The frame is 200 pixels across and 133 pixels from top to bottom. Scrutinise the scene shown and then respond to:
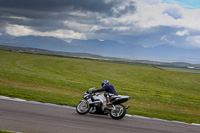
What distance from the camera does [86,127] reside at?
1060 centimetres

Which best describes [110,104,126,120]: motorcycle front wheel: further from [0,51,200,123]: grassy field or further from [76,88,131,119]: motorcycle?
[0,51,200,123]: grassy field

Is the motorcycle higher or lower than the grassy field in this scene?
higher

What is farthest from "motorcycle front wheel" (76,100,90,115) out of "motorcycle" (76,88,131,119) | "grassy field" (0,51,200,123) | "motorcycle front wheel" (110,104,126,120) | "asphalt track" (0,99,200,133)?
"grassy field" (0,51,200,123)

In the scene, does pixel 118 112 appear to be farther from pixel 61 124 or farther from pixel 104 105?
pixel 61 124

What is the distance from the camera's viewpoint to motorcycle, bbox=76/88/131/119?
13.4m

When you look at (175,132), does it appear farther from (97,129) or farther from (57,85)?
(57,85)

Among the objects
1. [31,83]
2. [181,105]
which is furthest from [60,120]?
[31,83]

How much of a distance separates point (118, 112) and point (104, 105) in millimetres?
927

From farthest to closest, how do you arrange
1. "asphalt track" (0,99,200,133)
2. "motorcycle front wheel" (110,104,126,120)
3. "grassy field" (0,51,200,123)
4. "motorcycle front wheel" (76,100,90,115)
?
1. "grassy field" (0,51,200,123)
2. "motorcycle front wheel" (76,100,90,115)
3. "motorcycle front wheel" (110,104,126,120)
4. "asphalt track" (0,99,200,133)

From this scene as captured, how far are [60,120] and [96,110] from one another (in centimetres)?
298

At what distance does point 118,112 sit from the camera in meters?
13.4

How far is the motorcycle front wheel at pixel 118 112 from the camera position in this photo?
13.2 m

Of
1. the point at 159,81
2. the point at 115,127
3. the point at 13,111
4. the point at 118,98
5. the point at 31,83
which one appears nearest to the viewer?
the point at 115,127

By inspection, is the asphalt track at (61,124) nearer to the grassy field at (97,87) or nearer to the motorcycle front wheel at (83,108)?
the motorcycle front wheel at (83,108)
